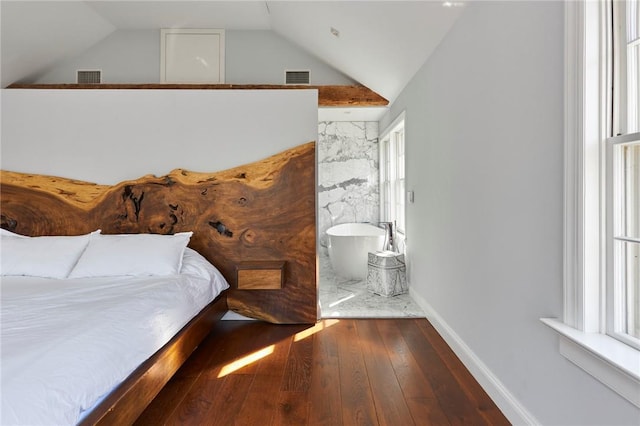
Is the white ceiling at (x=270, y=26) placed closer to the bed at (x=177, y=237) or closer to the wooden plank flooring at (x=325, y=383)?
the bed at (x=177, y=237)

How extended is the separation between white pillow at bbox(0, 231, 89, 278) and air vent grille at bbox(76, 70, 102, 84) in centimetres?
260

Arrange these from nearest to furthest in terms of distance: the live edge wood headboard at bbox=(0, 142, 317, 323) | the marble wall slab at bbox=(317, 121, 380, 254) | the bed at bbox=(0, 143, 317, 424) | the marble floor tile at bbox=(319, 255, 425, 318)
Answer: the bed at bbox=(0, 143, 317, 424)
the live edge wood headboard at bbox=(0, 142, 317, 323)
the marble floor tile at bbox=(319, 255, 425, 318)
the marble wall slab at bbox=(317, 121, 380, 254)

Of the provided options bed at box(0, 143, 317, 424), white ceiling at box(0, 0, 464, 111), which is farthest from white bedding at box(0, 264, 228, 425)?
white ceiling at box(0, 0, 464, 111)

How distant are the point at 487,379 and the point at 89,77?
5.31 metres

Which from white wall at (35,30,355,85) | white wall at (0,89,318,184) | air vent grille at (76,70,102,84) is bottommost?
white wall at (0,89,318,184)

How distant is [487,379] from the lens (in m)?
1.99

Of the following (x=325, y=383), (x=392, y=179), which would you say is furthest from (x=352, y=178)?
(x=325, y=383)

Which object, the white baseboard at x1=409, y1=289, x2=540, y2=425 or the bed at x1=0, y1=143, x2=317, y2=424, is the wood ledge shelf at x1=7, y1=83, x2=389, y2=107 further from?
the white baseboard at x1=409, y1=289, x2=540, y2=425

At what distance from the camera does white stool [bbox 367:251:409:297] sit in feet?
12.6

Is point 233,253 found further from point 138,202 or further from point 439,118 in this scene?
point 439,118

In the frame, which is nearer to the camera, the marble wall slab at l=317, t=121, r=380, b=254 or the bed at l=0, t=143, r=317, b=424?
the bed at l=0, t=143, r=317, b=424

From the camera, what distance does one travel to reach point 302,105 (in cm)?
325

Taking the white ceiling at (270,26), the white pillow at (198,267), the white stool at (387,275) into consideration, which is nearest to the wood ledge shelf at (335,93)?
the white ceiling at (270,26)

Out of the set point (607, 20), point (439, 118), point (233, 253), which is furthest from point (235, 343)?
point (607, 20)
